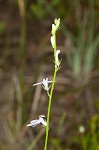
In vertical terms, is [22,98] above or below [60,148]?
above

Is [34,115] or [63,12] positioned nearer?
[34,115]

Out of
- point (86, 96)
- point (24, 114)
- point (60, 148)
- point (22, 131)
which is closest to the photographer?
point (60, 148)

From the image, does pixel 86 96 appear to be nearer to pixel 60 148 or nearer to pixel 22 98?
pixel 22 98

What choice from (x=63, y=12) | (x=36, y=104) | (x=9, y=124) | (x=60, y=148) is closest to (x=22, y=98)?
(x=36, y=104)

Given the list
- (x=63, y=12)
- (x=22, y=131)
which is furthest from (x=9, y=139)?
(x=63, y=12)

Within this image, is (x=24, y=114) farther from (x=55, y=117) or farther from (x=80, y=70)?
(x=80, y=70)

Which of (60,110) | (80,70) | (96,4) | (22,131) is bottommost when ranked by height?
(22,131)

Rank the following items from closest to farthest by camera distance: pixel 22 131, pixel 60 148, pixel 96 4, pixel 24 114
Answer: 1. pixel 60 148
2. pixel 22 131
3. pixel 24 114
4. pixel 96 4
